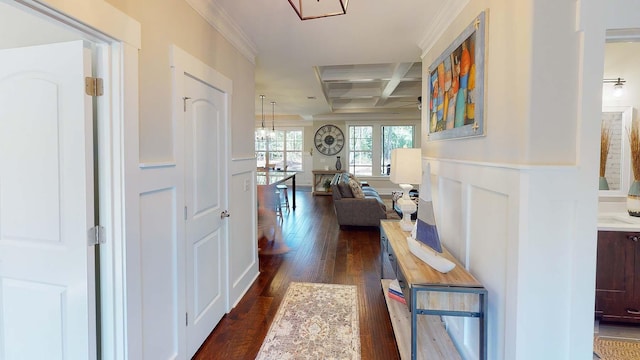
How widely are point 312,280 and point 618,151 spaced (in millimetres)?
3061

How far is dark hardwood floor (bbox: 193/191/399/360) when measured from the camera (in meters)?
2.29

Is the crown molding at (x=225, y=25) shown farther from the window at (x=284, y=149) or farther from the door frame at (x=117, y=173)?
the window at (x=284, y=149)

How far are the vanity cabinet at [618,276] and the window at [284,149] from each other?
9.45 metres

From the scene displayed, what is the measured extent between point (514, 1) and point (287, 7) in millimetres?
1542

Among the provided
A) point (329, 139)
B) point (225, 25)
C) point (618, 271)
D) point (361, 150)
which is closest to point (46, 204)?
point (225, 25)

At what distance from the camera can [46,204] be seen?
57.4 inches

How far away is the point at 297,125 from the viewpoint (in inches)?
433

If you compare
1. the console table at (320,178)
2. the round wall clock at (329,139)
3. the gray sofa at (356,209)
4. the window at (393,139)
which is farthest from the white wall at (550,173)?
the round wall clock at (329,139)

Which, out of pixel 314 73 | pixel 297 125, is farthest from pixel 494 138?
pixel 297 125

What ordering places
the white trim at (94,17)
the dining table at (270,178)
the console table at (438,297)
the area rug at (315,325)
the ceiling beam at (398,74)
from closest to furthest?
the white trim at (94,17)
the console table at (438,297)
the area rug at (315,325)
the ceiling beam at (398,74)
the dining table at (270,178)

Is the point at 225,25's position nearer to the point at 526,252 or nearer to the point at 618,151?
the point at 526,252

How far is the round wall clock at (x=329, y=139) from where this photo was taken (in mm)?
10242

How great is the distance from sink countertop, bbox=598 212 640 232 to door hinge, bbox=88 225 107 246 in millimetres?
3141

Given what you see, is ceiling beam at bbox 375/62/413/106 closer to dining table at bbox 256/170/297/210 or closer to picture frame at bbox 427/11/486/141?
picture frame at bbox 427/11/486/141
